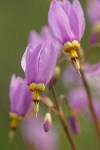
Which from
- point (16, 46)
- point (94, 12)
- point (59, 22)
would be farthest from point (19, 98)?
point (16, 46)

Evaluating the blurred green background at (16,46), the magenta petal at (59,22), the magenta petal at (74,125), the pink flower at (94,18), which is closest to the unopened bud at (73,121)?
the magenta petal at (74,125)

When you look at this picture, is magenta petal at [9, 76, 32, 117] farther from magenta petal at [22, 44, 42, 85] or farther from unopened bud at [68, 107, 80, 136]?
unopened bud at [68, 107, 80, 136]

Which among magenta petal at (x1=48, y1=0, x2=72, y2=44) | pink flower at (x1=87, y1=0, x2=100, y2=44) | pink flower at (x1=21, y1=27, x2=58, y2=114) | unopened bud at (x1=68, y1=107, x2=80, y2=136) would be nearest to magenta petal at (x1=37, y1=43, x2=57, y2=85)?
pink flower at (x1=21, y1=27, x2=58, y2=114)

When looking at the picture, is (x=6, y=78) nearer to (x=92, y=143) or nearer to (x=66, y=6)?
(x=92, y=143)

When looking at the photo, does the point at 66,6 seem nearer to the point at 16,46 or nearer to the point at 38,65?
the point at 38,65

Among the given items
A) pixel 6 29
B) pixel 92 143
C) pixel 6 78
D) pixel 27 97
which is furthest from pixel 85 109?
pixel 6 29

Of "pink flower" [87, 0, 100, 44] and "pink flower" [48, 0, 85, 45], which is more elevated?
"pink flower" [87, 0, 100, 44]

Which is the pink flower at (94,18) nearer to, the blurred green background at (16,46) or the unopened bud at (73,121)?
the unopened bud at (73,121)
